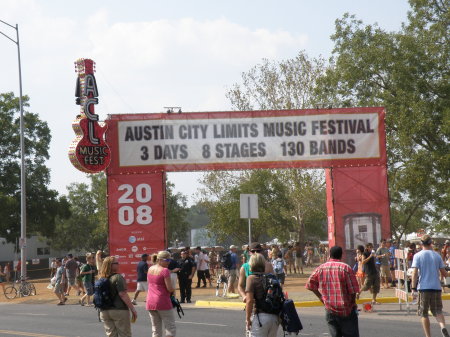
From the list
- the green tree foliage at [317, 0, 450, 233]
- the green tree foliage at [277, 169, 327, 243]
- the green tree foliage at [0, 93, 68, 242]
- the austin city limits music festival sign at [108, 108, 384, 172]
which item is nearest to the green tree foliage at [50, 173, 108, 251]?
the green tree foliage at [0, 93, 68, 242]

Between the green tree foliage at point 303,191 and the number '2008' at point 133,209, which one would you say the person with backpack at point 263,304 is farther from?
the green tree foliage at point 303,191

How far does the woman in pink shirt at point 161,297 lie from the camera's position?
38.2 feet

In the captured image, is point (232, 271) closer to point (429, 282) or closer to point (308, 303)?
point (308, 303)

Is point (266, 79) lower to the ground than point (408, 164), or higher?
higher

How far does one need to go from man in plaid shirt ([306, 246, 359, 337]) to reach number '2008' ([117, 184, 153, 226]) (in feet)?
62.4

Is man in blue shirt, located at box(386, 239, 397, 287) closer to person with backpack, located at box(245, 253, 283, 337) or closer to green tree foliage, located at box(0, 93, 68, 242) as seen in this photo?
person with backpack, located at box(245, 253, 283, 337)

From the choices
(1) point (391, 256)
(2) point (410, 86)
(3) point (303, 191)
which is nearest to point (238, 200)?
(3) point (303, 191)

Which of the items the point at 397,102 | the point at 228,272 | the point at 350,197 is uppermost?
the point at 397,102

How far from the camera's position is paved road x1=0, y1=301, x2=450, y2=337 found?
51.0 feet

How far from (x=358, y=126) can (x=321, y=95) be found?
518 inches

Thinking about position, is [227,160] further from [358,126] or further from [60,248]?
[60,248]

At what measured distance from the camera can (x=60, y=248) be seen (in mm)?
97000

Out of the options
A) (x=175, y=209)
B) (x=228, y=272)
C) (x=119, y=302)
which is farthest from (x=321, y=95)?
(x=175, y=209)

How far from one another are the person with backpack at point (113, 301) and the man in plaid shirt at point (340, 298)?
271 centimetres
